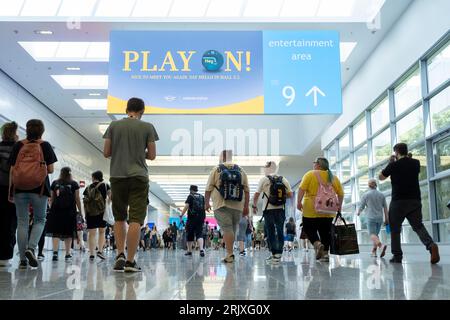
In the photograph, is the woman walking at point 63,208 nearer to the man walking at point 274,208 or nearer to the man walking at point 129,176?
the man walking at point 274,208

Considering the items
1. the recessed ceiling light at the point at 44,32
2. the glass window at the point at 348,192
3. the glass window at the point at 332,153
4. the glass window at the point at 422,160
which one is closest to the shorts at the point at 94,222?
the recessed ceiling light at the point at 44,32

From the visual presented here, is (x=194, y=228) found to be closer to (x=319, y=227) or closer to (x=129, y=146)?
(x=319, y=227)

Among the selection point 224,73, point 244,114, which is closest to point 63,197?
point 244,114

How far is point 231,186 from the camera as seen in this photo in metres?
7.21

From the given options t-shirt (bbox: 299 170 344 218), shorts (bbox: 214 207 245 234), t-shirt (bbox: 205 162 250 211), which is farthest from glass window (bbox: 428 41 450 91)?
shorts (bbox: 214 207 245 234)

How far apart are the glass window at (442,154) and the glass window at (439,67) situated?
1249 mm

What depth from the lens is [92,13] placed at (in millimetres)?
12500

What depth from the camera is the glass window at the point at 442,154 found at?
10.1 meters

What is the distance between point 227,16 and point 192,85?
9.15 feet

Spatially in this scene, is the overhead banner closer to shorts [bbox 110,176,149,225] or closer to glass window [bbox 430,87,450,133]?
glass window [bbox 430,87,450,133]

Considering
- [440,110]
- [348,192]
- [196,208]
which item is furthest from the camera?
[348,192]

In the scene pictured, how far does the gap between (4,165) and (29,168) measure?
28.5 inches
